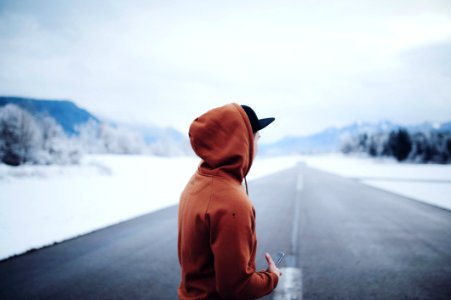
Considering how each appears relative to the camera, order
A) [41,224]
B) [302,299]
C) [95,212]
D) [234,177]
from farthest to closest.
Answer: [95,212], [41,224], [302,299], [234,177]

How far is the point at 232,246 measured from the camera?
1.54m

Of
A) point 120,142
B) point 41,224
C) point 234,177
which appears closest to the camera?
point 234,177

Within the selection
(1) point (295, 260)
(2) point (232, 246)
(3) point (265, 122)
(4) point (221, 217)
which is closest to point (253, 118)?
(3) point (265, 122)

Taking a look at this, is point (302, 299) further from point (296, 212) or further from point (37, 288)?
point (296, 212)

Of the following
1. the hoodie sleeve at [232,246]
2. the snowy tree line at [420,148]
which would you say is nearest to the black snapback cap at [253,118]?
the hoodie sleeve at [232,246]

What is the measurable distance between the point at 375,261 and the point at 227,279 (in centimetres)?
513

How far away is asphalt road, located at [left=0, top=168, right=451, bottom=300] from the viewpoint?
4.34 metres

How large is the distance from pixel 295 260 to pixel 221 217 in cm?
461

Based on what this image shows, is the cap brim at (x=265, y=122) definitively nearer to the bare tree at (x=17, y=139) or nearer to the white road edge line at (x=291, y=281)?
the white road edge line at (x=291, y=281)

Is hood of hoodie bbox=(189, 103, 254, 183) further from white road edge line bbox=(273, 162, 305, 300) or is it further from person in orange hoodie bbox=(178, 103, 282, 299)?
white road edge line bbox=(273, 162, 305, 300)

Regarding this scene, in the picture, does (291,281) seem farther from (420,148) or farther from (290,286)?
(420,148)

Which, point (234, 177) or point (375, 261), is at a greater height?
point (234, 177)

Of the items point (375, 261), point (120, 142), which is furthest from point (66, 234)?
point (120, 142)

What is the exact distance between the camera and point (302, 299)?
4.04 metres
